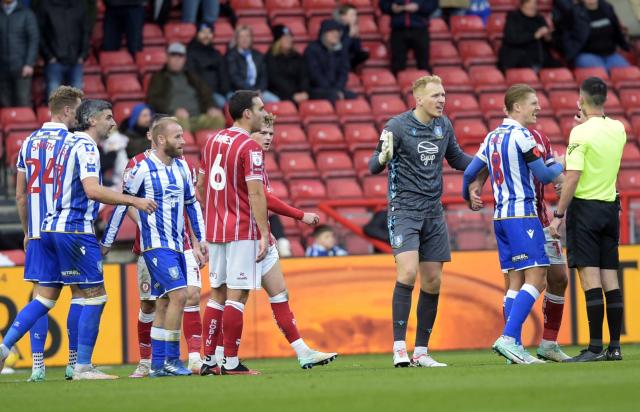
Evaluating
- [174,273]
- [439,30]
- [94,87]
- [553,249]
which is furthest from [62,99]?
[439,30]

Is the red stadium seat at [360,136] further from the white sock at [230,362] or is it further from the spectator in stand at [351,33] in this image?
the white sock at [230,362]

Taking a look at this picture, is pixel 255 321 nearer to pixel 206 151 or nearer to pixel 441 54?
pixel 206 151

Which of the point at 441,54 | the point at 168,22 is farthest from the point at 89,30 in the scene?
the point at 441,54

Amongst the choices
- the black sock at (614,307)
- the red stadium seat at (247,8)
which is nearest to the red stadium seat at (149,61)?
the red stadium seat at (247,8)

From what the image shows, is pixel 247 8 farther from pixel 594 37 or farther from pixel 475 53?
pixel 594 37

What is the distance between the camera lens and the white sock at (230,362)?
10219mm

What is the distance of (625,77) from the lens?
20453 mm

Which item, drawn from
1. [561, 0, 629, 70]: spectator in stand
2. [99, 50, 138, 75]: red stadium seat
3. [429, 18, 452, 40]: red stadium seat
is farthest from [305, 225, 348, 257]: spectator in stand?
[561, 0, 629, 70]: spectator in stand

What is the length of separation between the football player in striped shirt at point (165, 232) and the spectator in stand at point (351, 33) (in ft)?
29.8

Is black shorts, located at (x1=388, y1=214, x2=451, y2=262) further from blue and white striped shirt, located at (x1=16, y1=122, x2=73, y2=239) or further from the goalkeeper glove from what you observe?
blue and white striped shirt, located at (x1=16, y1=122, x2=73, y2=239)

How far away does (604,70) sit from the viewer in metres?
20.7

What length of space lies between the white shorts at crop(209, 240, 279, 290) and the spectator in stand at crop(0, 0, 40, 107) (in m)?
8.04

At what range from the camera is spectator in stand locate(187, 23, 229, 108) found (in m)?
18.5

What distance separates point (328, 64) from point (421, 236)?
8.86 metres
